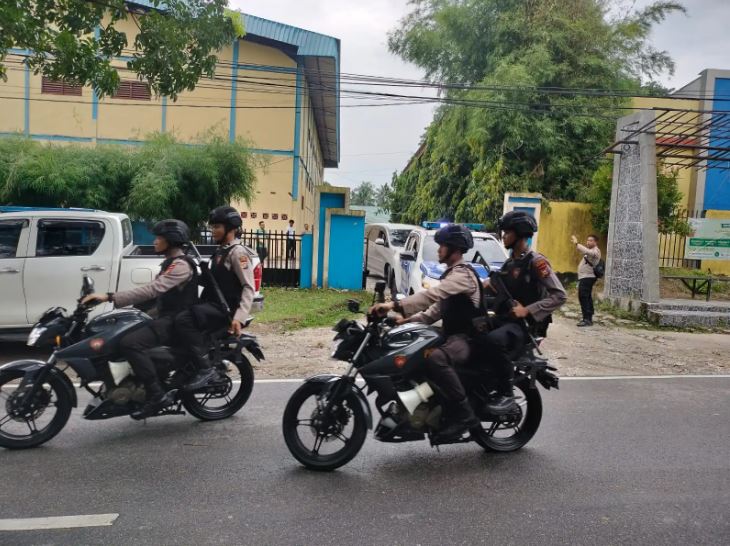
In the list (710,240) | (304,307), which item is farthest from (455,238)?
(710,240)

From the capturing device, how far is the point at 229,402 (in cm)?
575

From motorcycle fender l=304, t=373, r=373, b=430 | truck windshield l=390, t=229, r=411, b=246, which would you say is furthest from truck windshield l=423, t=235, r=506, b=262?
motorcycle fender l=304, t=373, r=373, b=430

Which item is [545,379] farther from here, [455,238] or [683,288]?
[683,288]

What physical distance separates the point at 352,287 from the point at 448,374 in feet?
35.6

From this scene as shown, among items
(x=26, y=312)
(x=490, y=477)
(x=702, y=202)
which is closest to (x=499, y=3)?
(x=702, y=202)

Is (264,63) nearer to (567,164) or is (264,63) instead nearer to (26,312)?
(567,164)

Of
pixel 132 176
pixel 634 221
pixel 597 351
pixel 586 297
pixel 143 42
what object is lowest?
pixel 597 351

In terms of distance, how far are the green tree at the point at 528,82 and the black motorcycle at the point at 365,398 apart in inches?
583

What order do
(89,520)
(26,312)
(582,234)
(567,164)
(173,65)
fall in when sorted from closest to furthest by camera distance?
(89,520) < (26,312) < (173,65) < (582,234) < (567,164)

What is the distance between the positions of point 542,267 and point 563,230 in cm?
1304

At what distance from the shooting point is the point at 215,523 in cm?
369

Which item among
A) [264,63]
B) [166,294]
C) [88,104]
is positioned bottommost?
[166,294]

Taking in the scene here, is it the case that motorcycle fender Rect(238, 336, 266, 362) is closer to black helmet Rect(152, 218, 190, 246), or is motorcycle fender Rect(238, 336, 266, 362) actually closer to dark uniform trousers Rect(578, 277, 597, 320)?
black helmet Rect(152, 218, 190, 246)

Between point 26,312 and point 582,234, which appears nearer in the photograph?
point 26,312
